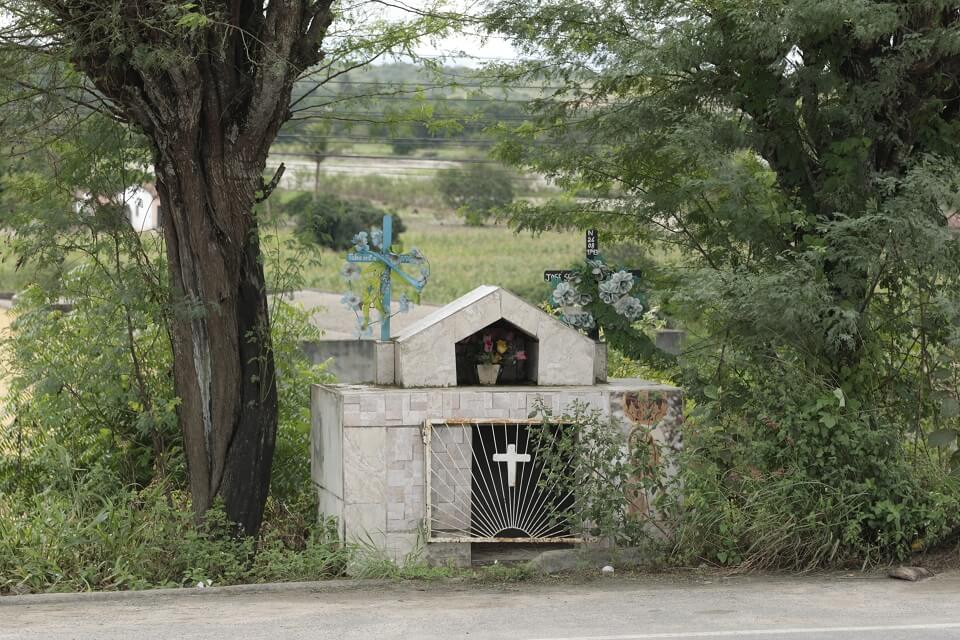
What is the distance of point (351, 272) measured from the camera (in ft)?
32.3

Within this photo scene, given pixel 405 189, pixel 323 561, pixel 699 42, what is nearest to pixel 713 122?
pixel 699 42

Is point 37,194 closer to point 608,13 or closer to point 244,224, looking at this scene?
point 244,224

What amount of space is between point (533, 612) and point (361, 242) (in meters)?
3.57

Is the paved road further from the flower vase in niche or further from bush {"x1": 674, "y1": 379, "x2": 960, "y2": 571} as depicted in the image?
the flower vase in niche

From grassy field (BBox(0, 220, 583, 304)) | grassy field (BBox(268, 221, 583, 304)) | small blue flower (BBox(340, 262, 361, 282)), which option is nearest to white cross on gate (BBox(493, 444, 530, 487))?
small blue flower (BBox(340, 262, 361, 282))

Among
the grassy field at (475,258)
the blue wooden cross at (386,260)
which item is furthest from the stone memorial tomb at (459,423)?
the grassy field at (475,258)

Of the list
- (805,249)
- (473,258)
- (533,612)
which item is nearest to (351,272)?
(533,612)

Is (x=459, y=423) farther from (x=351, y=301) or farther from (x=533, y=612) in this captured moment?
(x=533, y=612)

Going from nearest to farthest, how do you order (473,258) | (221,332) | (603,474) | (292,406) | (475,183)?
1. (603,474)
2. (221,332)
3. (292,406)
4. (473,258)
5. (475,183)

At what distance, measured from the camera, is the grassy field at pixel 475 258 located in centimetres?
5084

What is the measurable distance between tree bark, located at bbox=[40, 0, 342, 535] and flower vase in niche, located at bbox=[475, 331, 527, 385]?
5.91 feet

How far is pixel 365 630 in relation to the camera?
716 cm

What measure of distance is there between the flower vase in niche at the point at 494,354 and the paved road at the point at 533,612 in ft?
6.17

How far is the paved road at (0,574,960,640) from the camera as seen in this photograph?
276 inches
